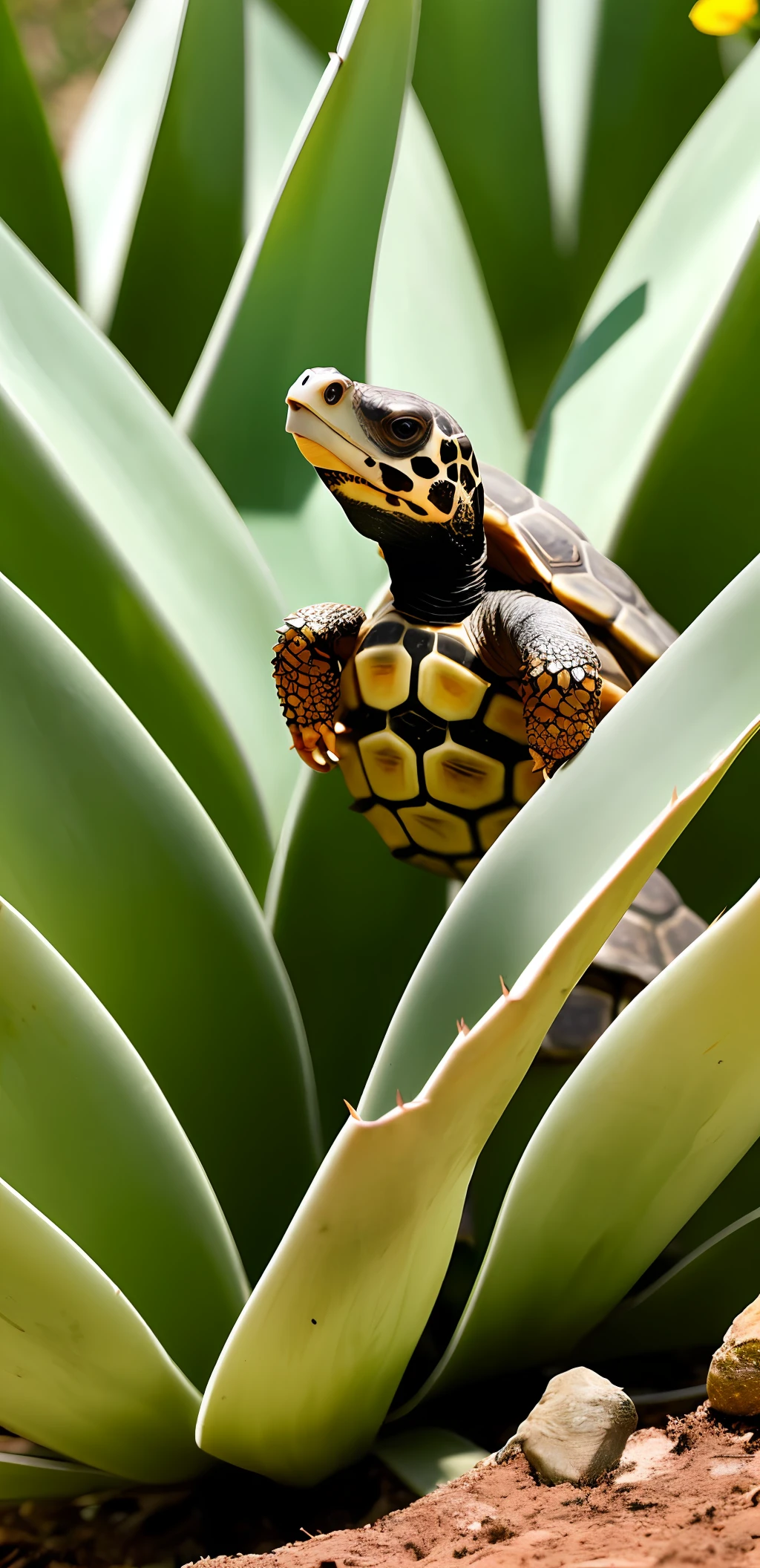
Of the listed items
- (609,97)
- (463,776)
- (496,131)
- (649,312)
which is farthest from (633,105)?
(463,776)

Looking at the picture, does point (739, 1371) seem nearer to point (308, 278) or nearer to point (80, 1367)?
point (80, 1367)

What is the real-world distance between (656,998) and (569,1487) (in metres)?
0.21

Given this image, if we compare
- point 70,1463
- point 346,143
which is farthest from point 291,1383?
point 346,143

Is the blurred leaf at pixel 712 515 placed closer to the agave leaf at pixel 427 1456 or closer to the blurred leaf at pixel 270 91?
the agave leaf at pixel 427 1456

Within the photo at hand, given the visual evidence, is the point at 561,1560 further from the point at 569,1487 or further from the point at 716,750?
the point at 716,750

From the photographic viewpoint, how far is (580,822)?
0.51 meters

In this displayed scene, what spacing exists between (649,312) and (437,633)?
1.56 ft

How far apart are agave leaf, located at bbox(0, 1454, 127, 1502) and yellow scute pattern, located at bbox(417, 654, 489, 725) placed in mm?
466

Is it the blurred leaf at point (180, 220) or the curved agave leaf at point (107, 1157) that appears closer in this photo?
the curved agave leaf at point (107, 1157)

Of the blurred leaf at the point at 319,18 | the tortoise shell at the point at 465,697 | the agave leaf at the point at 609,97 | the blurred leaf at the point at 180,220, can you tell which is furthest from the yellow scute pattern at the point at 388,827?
the blurred leaf at the point at 319,18

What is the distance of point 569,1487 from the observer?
0.48 meters

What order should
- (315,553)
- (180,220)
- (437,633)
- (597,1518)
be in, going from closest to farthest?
(597,1518)
(437,633)
(315,553)
(180,220)

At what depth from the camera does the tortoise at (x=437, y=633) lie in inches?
24.7

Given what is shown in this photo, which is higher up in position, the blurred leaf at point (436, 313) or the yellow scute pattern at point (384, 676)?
the blurred leaf at point (436, 313)
